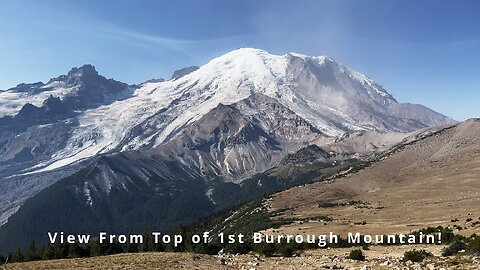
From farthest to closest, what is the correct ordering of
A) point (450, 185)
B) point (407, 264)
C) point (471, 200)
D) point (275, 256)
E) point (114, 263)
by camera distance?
point (450, 185)
point (471, 200)
point (275, 256)
point (114, 263)
point (407, 264)

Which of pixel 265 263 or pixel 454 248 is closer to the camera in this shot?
pixel 454 248

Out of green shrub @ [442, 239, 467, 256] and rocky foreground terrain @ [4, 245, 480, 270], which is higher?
green shrub @ [442, 239, 467, 256]

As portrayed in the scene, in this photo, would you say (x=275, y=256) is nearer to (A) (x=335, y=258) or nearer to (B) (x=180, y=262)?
(A) (x=335, y=258)

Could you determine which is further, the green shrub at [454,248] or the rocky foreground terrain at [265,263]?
the green shrub at [454,248]

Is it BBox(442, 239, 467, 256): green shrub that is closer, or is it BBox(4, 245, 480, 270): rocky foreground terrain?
BBox(4, 245, 480, 270): rocky foreground terrain

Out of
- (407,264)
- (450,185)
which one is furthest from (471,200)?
(407,264)

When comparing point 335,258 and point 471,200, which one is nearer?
point 335,258

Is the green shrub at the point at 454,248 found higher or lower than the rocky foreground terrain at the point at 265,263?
higher

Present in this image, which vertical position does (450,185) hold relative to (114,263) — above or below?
above

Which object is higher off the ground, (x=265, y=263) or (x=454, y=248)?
(x=454, y=248)

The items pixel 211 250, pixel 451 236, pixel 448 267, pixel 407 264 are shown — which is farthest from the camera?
pixel 211 250
